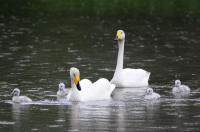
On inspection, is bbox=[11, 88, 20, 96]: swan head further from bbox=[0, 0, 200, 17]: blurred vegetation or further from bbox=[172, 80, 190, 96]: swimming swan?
bbox=[0, 0, 200, 17]: blurred vegetation

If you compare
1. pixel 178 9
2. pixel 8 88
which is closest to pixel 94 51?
pixel 8 88

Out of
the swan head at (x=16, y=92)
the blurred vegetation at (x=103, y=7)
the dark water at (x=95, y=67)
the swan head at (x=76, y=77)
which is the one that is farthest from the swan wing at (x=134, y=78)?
the blurred vegetation at (x=103, y=7)

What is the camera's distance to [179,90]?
23.0m

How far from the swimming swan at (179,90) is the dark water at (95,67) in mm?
184

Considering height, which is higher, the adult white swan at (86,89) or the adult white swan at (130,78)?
the adult white swan at (130,78)

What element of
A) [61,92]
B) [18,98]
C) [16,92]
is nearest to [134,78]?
[61,92]

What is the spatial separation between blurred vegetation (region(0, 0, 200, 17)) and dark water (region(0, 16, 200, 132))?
10.2 ft

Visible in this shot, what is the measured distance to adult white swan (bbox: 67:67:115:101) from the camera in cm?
2234

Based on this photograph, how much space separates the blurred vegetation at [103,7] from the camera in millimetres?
48344

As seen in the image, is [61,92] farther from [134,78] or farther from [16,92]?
[134,78]

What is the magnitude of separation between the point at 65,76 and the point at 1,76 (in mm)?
1956

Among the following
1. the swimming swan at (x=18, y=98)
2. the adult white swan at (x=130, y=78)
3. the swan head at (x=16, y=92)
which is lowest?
the swimming swan at (x=18, y=98)

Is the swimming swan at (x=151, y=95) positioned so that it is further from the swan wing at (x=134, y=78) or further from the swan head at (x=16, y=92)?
the swan head at (x=16, y=92)

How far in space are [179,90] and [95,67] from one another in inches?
217
